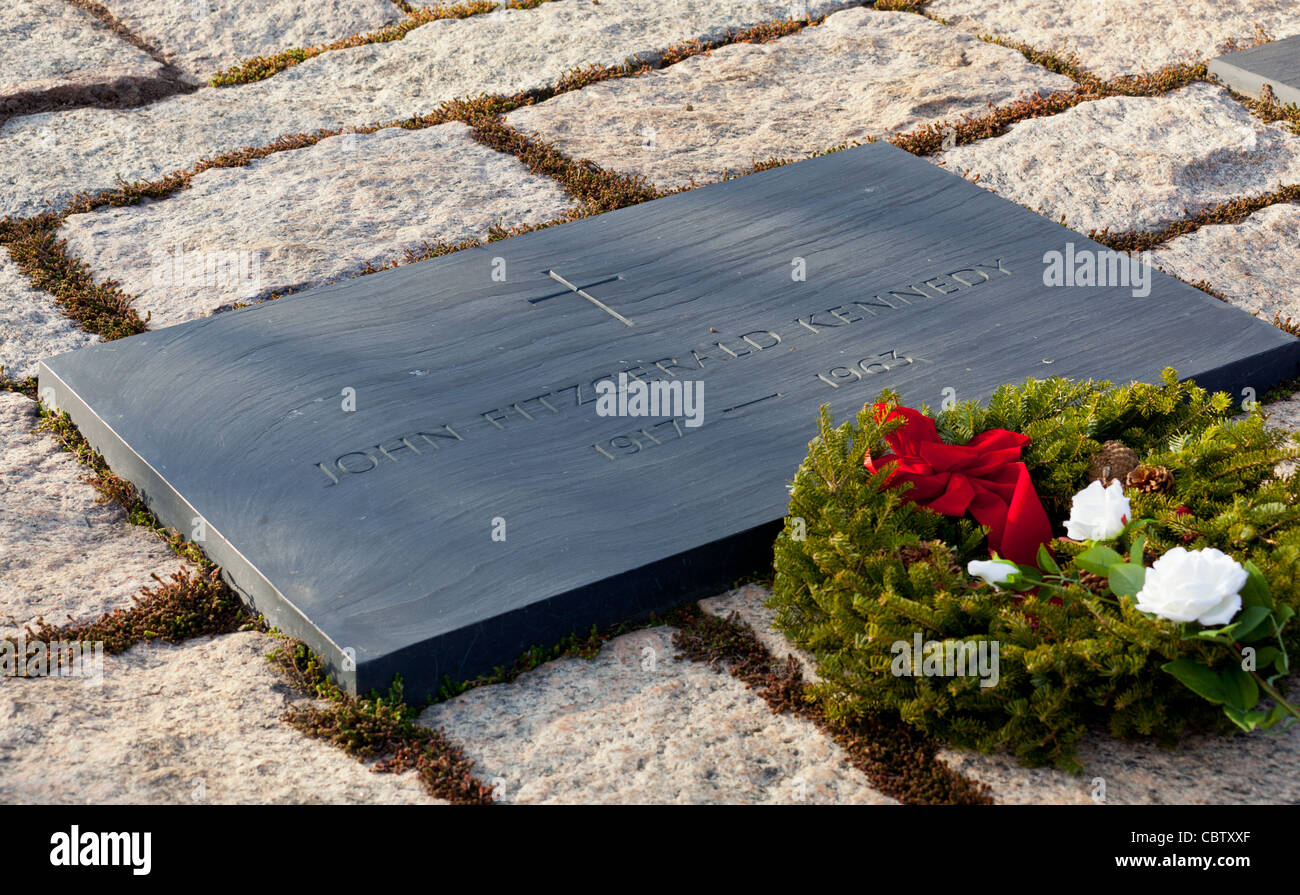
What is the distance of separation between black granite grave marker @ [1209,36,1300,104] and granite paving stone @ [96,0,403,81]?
432cm

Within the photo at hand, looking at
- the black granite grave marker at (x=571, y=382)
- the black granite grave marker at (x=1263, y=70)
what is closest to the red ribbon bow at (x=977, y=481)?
the black granite grave marker at (x=571, y=382)

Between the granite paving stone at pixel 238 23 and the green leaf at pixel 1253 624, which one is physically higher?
the granite paving stone at pixel 238 23

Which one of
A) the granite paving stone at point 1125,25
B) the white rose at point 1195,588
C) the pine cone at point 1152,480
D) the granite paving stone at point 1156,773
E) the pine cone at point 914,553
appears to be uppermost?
the granite paving stone at point 1125,25

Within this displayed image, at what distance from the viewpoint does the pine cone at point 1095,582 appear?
8.78 feet

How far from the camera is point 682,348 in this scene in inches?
155

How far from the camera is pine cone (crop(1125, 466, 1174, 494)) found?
2.97 metres

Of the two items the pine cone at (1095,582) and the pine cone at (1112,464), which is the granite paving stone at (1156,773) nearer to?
the pine cone at (1095,582)

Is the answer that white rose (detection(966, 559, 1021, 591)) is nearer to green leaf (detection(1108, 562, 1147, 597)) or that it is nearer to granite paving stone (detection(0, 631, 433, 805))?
green leaf (detection(1108, 562, 1147, 597))

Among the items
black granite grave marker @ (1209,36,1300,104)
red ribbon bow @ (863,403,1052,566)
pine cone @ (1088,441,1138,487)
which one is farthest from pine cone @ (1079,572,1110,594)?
black granite grave marker @ (1209,36,1300,104)

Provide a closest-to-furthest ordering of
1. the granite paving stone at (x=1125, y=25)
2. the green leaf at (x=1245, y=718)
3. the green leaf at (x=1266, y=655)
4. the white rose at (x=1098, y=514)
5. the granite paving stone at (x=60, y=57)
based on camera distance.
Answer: the green leaf at (x=1245, y=718)
the green leaf at (x=1266, y=655)
the white rose at (x=1098, y=514)
the granite paving stone at (x=60, y=57)
the granite paving stone at (x=1125, y=25)

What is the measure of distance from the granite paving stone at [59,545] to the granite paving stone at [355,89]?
5.97 feet

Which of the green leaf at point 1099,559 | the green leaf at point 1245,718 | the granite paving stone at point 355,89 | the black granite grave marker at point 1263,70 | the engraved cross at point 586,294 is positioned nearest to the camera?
the green leaf at point 1245,718

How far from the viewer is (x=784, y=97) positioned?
20.5 feet
